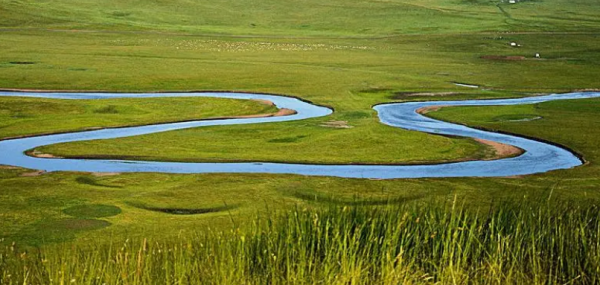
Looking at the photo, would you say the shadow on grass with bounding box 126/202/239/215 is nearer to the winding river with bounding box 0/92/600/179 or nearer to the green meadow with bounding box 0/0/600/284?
the green meadow with bounding box 0/0/600/284

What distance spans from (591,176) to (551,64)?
59.9 meters

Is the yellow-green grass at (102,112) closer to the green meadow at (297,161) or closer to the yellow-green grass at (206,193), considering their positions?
the green meadow at (297,161)

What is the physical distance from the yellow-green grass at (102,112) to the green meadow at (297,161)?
233 millimetres

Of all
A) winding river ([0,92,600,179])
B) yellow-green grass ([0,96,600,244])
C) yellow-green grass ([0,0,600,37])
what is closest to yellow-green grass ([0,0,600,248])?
Result: yellow-green grass ([0,96,600,244])

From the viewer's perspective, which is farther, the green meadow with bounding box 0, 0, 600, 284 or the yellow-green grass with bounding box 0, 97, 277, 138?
the yellow-green grass with bounding box 0, 97, 277, 138

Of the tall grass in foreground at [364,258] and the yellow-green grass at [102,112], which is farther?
the yellow-green grass at [102,112]

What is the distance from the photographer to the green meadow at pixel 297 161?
52.7 ft

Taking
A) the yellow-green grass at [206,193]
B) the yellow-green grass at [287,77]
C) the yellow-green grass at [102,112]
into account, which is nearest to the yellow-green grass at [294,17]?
the yellow-green grass at [287,77]

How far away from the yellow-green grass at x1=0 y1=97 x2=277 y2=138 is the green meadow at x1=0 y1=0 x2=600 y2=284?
0.76 ft

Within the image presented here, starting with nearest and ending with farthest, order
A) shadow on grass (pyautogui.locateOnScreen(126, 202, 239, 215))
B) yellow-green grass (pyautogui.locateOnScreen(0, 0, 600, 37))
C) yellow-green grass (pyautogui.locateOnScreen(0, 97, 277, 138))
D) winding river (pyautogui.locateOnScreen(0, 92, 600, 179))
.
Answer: shadow on grass (pyautogui.locateOnScreen(126, 202, 239, 215))
winding river (pyautogui.locateOnScreen(0, 92, 600, 179))
yellow-green grass (pyautogui.locateOnScreen(0, 97, 277, 138))
yellow-green grass (pyautogui.locateOnScreen(0, 0, 600, 37))

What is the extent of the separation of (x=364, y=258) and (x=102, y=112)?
38.1 m

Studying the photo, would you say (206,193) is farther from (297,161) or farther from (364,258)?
(364,258)

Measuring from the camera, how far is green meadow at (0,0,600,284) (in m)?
16.1

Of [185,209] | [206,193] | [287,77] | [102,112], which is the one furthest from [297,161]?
[287,77]
